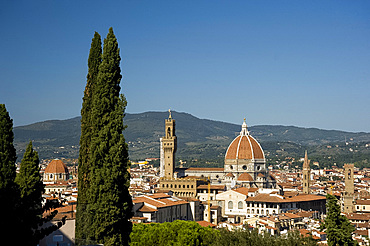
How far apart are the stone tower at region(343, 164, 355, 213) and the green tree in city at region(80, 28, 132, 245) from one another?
68226 mm

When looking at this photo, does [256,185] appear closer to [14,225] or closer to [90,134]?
[90,134]

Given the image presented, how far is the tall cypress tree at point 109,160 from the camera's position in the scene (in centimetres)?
2123

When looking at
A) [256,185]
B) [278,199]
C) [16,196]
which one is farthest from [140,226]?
[256,185]

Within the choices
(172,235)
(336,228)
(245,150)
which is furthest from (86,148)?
(245,150)

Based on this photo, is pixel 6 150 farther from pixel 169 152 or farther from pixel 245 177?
pixel 245 177

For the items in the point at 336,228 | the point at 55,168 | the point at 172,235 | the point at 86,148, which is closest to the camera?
the point at 86,148

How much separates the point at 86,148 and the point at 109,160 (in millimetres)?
1899

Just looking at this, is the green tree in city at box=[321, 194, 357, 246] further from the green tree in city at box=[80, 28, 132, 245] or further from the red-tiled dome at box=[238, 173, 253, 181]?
the red-tiled dome at box=[238, 173, 253, 181]

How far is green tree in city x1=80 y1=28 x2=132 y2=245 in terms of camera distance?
69.7 ft

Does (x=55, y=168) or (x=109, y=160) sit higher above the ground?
(x=109, y=160)

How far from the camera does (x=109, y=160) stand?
21.5 metres

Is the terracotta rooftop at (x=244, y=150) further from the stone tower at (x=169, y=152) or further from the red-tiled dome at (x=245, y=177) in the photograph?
the stone tower at (x=169, y=152)

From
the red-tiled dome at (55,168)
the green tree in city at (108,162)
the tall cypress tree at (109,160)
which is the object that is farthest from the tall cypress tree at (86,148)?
the red-tiled dome at (55,168)

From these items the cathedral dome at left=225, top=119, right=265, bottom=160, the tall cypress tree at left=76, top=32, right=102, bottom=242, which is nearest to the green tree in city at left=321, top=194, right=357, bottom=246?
the tall cypress tree at left=76, top=32, right=102, bottom=242
